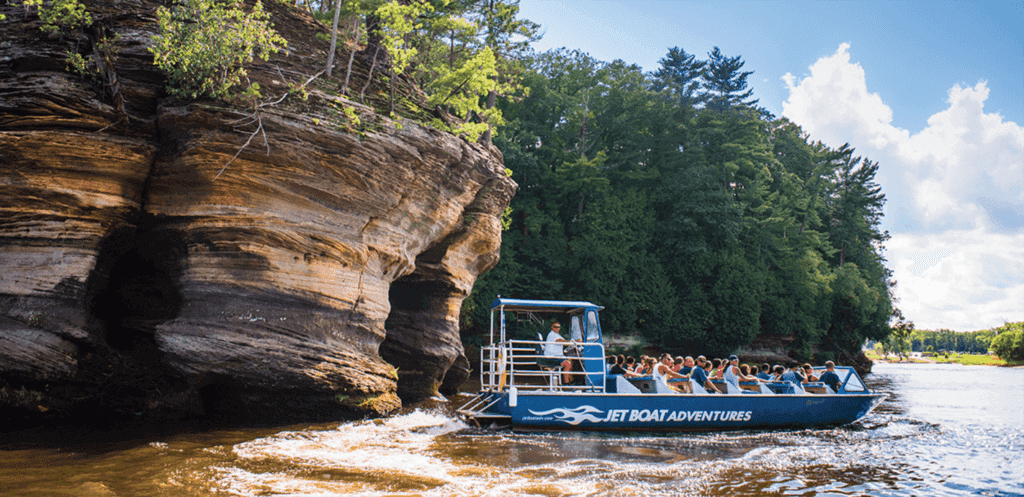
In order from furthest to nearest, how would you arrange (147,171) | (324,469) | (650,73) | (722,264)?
(650,73), (722,264), (147,171), (324,469)

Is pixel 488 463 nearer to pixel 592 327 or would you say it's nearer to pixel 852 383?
pixel 592 327

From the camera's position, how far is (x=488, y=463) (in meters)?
9.04

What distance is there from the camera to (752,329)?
33.2 m

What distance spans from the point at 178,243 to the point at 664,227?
2898cm

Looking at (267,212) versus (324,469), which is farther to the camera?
(267,212)

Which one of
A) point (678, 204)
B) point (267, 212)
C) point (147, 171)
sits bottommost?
point (267, 212)

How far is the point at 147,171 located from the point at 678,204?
30.2m

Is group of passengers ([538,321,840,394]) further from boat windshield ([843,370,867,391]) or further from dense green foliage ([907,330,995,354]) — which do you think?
dense green foliage ([907,330,995,354])

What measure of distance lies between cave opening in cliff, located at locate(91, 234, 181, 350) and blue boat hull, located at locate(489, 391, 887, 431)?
752 centimetres

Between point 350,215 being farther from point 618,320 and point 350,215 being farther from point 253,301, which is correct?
point 618,320

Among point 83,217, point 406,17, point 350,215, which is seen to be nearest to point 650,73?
point 406,17

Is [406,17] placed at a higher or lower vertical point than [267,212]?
higher

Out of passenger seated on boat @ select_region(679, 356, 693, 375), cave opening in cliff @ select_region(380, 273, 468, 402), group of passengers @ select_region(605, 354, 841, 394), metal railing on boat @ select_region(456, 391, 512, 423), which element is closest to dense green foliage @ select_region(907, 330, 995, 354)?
group of passengers @ select_region(605, 354, 841, 394)

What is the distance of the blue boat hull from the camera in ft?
39.6
